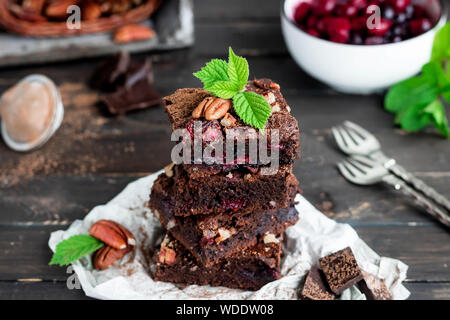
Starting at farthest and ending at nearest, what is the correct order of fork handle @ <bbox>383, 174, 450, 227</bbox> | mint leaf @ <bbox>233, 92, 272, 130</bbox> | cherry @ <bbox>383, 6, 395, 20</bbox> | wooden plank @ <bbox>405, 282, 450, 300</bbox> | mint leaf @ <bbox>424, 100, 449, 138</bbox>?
cherry @ <bbox>383, 6, 395, 20</bbox> < mint leaf @ <bbox>424, 100, 449, 138</bbox> < fork handle @ <bbox>383, 174, 450, 227</bbox> < wooden plank @ <bbox>405, 282, 450, 300</bbox> < mint leaf @ <bbox>233, 92, 272, 130</bbox>

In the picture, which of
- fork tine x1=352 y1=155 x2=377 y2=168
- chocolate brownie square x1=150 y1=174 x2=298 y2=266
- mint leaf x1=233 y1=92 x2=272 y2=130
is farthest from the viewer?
fork tine x1=352 y1=155 x2=377 y2=168

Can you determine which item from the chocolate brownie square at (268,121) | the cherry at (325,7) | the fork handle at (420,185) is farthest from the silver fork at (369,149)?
the chocolate brownie square at (268,121)

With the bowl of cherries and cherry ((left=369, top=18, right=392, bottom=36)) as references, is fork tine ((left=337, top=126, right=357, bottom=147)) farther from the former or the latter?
cherry ((left=369, top=18, right=392, bottom=36))

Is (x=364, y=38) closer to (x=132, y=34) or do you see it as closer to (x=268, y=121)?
(x=268, y=121)

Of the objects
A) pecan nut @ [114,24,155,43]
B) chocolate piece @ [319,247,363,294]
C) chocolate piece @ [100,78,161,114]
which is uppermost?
pecan nut @ [114,24,155,43]

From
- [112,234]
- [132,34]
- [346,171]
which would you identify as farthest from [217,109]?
[132,34]

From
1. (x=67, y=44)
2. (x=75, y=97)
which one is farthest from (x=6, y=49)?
(x=75, y=97)

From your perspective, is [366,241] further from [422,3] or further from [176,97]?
[422,3]

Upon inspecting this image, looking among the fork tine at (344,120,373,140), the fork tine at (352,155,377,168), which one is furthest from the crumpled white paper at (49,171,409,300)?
the fork tine at (344,120,373,140)
